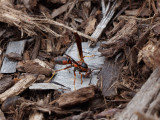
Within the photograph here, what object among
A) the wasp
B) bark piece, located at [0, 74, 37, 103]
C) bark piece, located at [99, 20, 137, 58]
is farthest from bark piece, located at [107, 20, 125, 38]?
bark piece, located at [0, 74, 37, 103]

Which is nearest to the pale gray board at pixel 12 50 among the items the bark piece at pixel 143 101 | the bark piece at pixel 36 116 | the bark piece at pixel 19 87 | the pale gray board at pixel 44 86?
the bark piece at pixel 19 87

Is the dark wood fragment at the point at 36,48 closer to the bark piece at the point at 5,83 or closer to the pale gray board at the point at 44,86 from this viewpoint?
the bark piece at the point at 5,83

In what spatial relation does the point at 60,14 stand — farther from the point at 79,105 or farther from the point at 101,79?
the point at 79,105

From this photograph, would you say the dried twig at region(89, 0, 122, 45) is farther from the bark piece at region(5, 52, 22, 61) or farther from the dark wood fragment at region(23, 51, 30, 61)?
the bark piece at region(5, 52, 22, 61)

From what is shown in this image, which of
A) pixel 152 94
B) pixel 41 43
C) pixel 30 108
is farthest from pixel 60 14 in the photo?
pixel 152 94

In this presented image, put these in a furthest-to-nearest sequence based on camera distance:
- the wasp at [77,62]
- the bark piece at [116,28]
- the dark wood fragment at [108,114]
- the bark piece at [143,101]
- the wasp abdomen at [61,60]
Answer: the bark piece at [116,28] → the wasp abdomen at [61,60] → the wasp at [77,62] → the dark wood fragment at [108,114] → the bark piece at [143,101]

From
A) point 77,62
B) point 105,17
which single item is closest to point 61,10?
point 105,17

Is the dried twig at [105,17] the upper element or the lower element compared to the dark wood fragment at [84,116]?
upper
